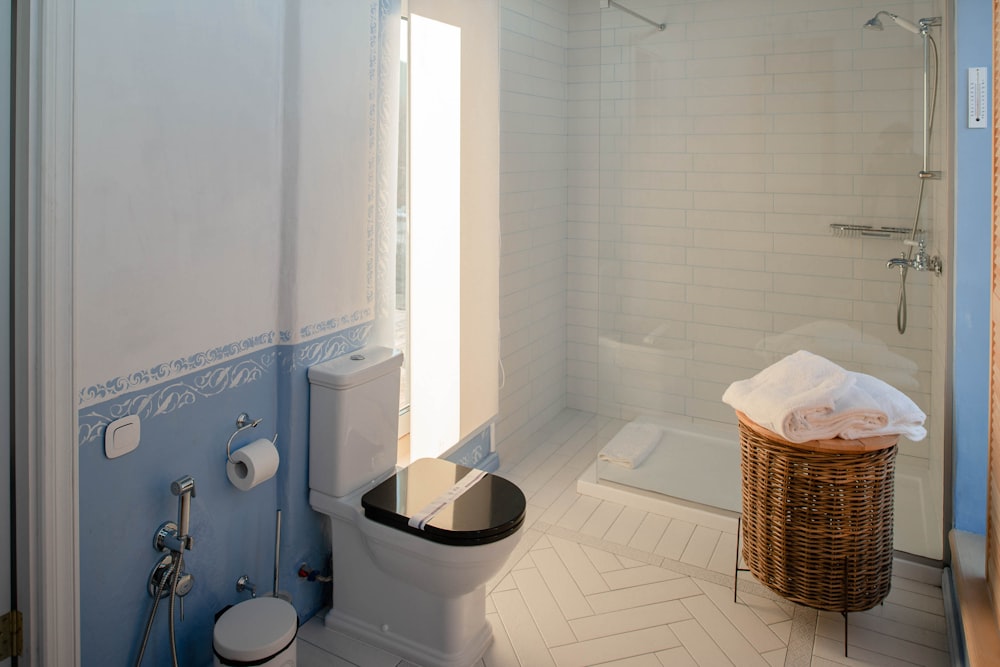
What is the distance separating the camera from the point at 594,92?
4066 mm

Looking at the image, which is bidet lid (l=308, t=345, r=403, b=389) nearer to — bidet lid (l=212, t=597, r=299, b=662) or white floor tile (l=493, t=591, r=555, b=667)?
bidet lid (l=212, t=597, r=299, b=662)

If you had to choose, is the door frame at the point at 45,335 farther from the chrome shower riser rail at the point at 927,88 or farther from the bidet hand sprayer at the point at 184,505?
the chrome shower riser rail at the point at 927,88

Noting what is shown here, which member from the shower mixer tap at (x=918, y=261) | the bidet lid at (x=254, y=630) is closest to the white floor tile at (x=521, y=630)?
the bidet lid at (x=254, y=630)

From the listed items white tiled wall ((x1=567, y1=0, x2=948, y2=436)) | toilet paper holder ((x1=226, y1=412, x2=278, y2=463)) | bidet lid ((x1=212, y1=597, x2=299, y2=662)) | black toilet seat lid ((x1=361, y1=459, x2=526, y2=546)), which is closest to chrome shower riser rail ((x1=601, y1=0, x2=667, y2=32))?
white tiled wall ((x1=567, y1=0, x2=948, y2=436))

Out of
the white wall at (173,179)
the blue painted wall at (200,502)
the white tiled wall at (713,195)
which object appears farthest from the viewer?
the white tiled wall at (713,195)

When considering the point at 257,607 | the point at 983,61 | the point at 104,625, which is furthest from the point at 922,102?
the point at 104,625

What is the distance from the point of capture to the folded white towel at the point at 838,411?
226 centimetres

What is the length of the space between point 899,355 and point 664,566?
48.2 inches

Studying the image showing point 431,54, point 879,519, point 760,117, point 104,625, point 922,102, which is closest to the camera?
point 104,625

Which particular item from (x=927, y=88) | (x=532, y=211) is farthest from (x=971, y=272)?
(x=532, y=211)

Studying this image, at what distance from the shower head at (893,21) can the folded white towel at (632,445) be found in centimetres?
190

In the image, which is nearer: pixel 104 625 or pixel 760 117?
pixel 104 625

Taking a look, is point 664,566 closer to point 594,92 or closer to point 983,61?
point 983,61

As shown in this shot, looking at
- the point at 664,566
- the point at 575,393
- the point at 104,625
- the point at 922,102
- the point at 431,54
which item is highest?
the point at 431,54
